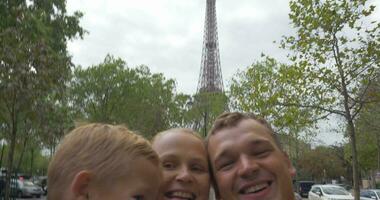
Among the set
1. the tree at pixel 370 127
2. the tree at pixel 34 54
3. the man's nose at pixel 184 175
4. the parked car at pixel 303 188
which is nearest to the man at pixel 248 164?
the man's nose at pixel 184 175

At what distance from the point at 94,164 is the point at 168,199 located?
0.79 meters

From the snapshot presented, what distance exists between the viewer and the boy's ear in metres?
1.54

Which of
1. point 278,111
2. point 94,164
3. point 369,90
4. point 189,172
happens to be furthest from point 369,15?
point 94,164

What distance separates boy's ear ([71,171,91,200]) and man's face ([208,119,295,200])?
1.05 metres

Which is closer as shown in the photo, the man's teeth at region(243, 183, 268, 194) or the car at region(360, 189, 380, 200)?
the man's teeth at region(243, 183, 268, 194)

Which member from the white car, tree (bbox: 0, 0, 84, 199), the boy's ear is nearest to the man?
the boy's ear

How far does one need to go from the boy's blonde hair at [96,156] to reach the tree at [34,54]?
886 centimetres

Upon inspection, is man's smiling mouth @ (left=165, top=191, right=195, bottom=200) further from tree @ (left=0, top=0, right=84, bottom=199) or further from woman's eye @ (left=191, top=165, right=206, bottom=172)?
tree @ (left=0, top=0, right=84, bottom=199)

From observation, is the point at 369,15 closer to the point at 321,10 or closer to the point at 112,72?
the point at 321,10

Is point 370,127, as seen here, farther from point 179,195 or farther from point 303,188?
point 179,195

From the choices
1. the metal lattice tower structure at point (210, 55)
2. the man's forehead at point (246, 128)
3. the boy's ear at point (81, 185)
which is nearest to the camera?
the boy's ear at point (81, 185)

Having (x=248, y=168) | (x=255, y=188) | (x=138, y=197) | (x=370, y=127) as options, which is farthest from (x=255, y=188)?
(x=370, y=127)

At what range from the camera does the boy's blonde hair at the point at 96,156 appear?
158 cm

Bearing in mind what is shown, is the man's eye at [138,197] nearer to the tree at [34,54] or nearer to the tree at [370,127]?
the tree at [34,54]
